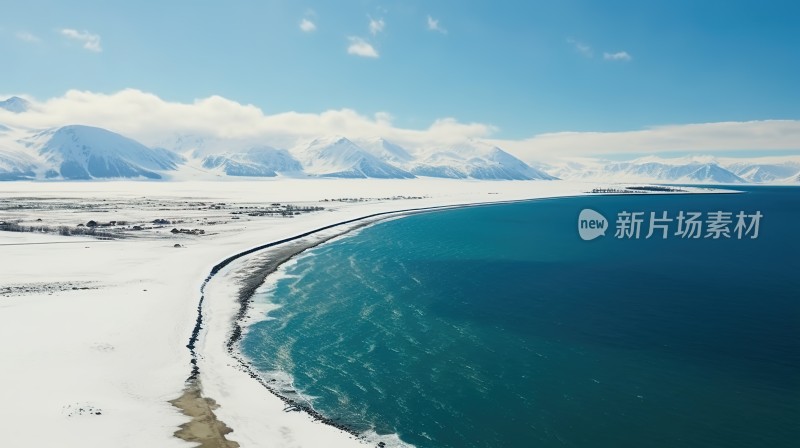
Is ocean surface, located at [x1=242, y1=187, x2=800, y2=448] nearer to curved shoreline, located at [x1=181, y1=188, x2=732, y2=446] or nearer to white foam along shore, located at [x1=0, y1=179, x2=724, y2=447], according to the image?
curved shoreline, located at [x1=181, y1=188, x2=732, y2=446]

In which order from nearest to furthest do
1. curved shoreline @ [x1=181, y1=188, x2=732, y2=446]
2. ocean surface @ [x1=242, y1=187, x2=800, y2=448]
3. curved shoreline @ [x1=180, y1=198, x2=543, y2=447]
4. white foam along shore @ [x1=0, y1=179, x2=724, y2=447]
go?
white foam along shore @ [x1=0, y1=179, x2=724, y2=447], curved shoreline @ [x1=180, y1=198, x2=543, y2=447], ocean surface @ [x1=242, y1=187, x2=800, y2=448], curved shoreline @ [x1=181, y1=188, x2=732, y2=446]

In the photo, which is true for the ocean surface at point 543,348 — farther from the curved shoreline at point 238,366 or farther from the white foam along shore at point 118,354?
the white foam along shore at point 118,354

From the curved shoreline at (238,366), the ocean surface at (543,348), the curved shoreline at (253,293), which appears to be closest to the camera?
the curved shoreline at (238,366)

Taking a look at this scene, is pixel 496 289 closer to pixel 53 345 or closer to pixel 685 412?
pixel 685 412

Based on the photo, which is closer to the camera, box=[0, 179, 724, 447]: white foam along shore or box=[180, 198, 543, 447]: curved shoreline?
box=[0, 179, 724, 447]: white foam along shore

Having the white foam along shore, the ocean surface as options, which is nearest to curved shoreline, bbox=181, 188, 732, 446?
the white foam along shore

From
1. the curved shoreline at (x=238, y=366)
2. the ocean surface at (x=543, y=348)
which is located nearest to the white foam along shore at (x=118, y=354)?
the curved shoreline at (x=238, y=366)

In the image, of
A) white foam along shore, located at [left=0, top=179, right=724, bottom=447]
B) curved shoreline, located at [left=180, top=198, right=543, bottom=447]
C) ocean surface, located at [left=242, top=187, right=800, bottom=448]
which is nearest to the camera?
white foam along shore, located at [left=0, top=179, right=724, bottom=447]

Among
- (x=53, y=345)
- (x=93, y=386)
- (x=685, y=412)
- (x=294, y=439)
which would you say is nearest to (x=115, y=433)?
(x=93, y=386)
